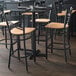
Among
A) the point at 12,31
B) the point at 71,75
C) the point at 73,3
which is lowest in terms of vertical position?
the point at 71,75

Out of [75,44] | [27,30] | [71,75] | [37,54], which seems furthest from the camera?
[75,44]

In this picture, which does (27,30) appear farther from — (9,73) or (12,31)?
(9,73)

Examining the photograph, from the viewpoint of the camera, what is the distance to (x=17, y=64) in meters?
3.22

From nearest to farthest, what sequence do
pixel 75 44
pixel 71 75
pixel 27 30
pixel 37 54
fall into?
pixel 71 75 → pixel 27 30 → pixel 37 54 → pixel 75 44

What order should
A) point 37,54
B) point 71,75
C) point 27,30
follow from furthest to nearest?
point 37,54, point 27,30, point 71,75

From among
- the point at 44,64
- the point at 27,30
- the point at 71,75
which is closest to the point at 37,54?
the point at 44,64

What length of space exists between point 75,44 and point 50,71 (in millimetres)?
1514

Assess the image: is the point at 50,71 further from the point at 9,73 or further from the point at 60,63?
the point at 9,73

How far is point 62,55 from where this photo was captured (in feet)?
11.9

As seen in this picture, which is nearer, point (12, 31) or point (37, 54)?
point (12, 31)

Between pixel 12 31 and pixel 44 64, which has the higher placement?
pixel 12 31

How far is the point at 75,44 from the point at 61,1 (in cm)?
123

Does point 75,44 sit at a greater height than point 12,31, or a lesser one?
lesser

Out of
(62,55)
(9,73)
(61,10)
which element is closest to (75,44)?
(62,55)
